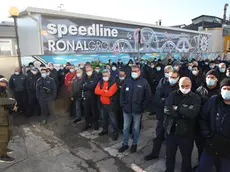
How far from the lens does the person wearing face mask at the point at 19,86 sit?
673 cm

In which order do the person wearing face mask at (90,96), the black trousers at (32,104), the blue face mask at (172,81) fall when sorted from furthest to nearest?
the black trousers at (32,104) < the person wearing face mask at (90,96) < the blue face mask at (172,81)

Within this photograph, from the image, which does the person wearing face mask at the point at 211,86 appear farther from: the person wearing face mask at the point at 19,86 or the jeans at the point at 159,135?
the person wearing face mask at the point at 19,86

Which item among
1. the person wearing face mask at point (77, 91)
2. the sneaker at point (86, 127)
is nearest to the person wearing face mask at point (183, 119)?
the sneaker at point (86, 127)

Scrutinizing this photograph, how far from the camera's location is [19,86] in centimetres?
674

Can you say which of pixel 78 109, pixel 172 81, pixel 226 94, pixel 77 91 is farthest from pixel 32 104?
pixel 226 94

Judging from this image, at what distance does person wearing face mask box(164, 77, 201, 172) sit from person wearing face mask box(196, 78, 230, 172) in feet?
0.59

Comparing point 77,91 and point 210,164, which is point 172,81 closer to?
point 210,164

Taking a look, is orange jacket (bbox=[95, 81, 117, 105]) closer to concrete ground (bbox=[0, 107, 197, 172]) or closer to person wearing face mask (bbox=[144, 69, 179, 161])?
concrete ground (bbox=[0, 107, 197, 172])

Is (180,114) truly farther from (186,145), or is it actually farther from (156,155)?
(156,155)

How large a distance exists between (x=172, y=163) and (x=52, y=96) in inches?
177

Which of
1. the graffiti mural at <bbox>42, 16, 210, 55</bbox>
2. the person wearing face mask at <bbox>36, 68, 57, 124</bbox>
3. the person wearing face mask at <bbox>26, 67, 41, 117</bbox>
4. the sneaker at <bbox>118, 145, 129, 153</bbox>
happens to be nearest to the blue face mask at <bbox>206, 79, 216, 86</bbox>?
the sneaker at <bbox>118, 145, 129, 153</bbox>

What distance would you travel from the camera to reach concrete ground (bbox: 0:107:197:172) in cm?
374

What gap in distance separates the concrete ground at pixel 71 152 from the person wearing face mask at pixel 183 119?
2.72ft

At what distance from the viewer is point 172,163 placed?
323 cm
